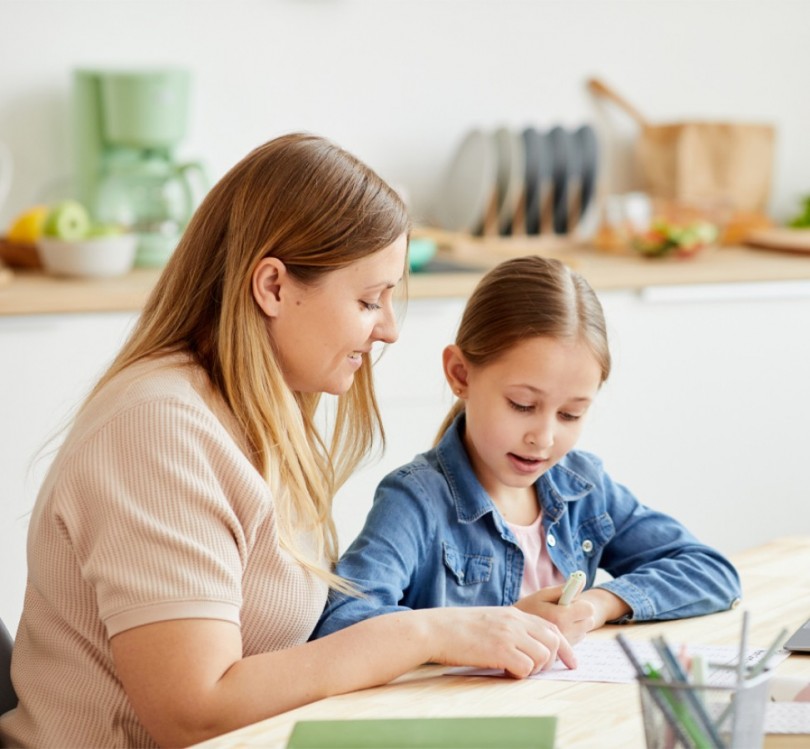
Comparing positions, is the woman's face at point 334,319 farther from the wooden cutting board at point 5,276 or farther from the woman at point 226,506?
the wooden cutting board at point 5,276

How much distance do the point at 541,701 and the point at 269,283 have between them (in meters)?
0.48

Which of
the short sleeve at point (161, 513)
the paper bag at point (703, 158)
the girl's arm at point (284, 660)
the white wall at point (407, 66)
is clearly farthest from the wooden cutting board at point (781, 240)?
the short sleeve at point (161, 513)

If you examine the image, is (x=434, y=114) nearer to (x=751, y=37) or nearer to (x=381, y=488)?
(x=751, y=37)

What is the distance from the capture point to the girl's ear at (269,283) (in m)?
1.31

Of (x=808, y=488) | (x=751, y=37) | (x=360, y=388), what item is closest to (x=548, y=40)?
(x=751, y=37)

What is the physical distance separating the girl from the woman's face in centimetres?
21

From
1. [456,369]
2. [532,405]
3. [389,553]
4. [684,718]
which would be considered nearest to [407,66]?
[456,369]

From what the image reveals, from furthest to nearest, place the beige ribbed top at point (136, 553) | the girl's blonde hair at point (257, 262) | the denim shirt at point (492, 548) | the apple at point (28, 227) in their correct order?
the apple at point (28, 227) → the denim shirt at point (492, 548) → the girl's blonde hair at point (257, 262) → the beige ribbed top at point (136, 553)

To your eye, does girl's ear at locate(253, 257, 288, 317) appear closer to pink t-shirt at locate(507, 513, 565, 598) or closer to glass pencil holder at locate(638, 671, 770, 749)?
pink t-shirt at locate(507, 513, 565, 598)

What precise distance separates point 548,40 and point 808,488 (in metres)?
1.41

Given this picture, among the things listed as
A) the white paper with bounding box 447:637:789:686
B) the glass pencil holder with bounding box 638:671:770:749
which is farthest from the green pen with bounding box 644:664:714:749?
the white paper with bounding box 447:637:789:686

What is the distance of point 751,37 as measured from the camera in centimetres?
387

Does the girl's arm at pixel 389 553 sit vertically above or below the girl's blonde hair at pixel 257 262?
below

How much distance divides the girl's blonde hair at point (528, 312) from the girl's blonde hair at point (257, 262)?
23cm
